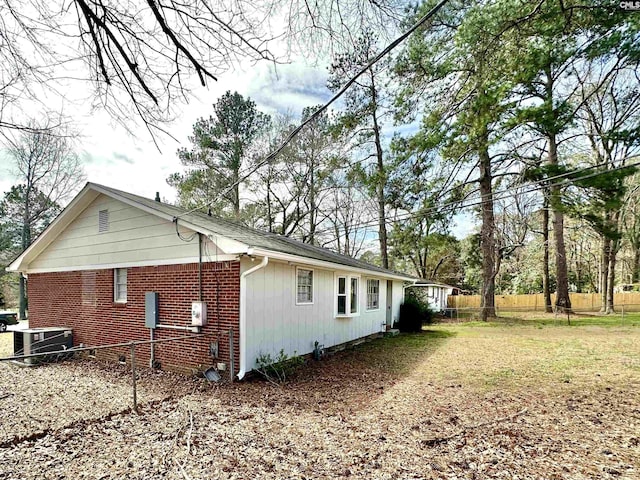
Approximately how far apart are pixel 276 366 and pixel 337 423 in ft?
8.56

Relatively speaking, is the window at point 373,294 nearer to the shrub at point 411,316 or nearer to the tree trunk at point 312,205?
the shrub at point 411,316

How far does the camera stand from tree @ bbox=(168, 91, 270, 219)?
19531mm

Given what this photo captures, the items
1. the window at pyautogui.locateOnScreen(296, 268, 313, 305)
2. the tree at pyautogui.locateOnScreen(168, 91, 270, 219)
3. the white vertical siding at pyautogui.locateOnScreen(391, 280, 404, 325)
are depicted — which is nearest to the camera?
the window at pyautogui.locateOnScreen(296, 268, 313, 305)

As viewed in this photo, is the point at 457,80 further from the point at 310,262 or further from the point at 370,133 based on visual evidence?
the point at 370,133

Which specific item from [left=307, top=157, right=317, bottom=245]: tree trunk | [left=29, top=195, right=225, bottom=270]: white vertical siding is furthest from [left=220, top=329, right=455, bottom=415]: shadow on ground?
[left=307, top=157, right=317, bottom=245]: tree trunk

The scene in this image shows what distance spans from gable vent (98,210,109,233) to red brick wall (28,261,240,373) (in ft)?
3.39

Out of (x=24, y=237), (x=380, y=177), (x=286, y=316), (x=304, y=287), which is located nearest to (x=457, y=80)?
(x=304, y=287)

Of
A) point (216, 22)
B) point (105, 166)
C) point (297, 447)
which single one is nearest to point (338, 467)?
point (297, 447)

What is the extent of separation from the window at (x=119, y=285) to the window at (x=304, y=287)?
4.16 metres

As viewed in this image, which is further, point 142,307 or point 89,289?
point 89,289

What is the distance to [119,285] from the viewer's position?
8977 millimetres

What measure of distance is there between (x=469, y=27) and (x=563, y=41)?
175cm

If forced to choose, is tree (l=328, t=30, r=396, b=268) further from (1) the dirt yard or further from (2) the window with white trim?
(1) the dirt yard

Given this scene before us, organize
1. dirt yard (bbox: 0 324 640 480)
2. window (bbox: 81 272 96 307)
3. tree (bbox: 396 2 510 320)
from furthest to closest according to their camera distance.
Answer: window (bbox: 81 272 96 307)
tree (bbox: 396 2 510 320)
dirt yard (bbox: 0 324 640 480)
